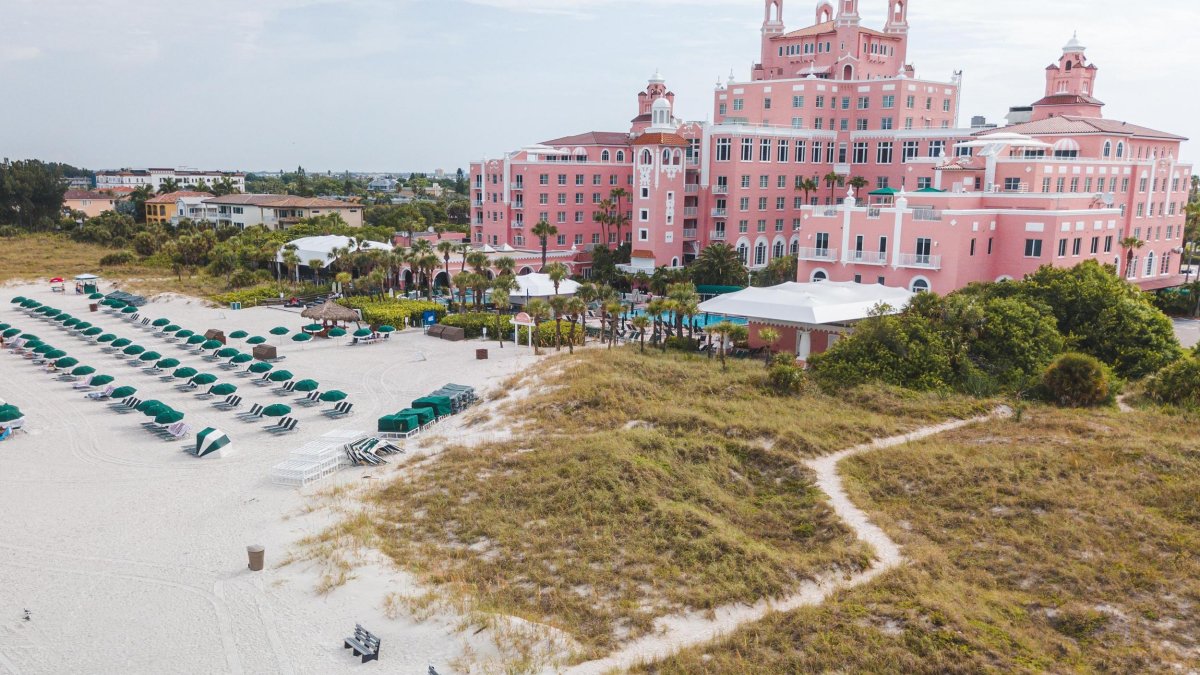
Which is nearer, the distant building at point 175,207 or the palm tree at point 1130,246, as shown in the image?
the palm tree at point 1130,246

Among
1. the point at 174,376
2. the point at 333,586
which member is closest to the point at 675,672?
the point at 333,586

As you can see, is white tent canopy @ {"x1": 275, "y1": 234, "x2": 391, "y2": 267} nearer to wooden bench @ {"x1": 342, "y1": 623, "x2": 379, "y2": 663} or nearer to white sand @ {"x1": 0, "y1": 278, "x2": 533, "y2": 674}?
white sand @ {"x1": 0, "y1": 278, "x2": 533, "y2": 674}

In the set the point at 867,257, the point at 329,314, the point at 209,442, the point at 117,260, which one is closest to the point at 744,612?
the point at 209,442

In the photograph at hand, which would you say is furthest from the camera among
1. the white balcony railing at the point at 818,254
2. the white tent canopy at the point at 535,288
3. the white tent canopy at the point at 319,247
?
the white tent canopy at the point at 319,247

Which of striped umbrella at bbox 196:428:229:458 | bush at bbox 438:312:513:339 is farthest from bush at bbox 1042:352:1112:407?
striped umbrella at bbox 196:428:229:458

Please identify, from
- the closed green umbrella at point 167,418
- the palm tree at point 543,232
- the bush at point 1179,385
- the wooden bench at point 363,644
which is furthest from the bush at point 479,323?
Answer: the wooden bench at point 363,644

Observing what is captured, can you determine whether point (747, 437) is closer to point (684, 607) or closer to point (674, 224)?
point (684, 607)

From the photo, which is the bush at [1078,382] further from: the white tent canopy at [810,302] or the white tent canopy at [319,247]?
the white tent canopy at [319,247]
